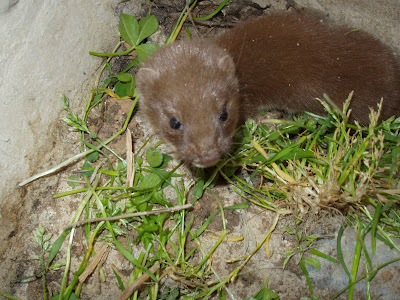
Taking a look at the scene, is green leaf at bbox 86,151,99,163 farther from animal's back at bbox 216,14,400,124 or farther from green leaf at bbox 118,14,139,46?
animal's back at bbox 216,14,400,124

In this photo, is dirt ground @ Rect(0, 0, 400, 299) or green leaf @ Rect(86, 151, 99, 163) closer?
dirt ground @ Rect(0, 0, 400, 299)

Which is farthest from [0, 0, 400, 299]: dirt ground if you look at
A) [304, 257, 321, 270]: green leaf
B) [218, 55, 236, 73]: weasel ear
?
[218, 55, 236, 73]: weasel ear

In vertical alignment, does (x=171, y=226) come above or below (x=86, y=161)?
Result: below

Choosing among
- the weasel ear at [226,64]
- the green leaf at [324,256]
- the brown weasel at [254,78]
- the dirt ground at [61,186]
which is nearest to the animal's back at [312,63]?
the brown weasel at [254,78]

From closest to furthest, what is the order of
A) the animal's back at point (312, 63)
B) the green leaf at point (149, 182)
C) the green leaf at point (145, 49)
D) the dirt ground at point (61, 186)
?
the dirt ground at point (61, 186) < the green leaf at point (149, 182) < the animal's back at point (312, 63) < the green leaf at point (145, 49)

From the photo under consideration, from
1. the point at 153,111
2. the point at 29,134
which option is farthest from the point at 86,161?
the point at 153,111

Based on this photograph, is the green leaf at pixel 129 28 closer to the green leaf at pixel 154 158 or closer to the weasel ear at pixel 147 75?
the weasel ear at pixel 147 75

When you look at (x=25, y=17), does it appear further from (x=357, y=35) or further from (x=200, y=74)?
(x=357, y=35)

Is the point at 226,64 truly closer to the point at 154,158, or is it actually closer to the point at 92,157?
the point at 154,158
